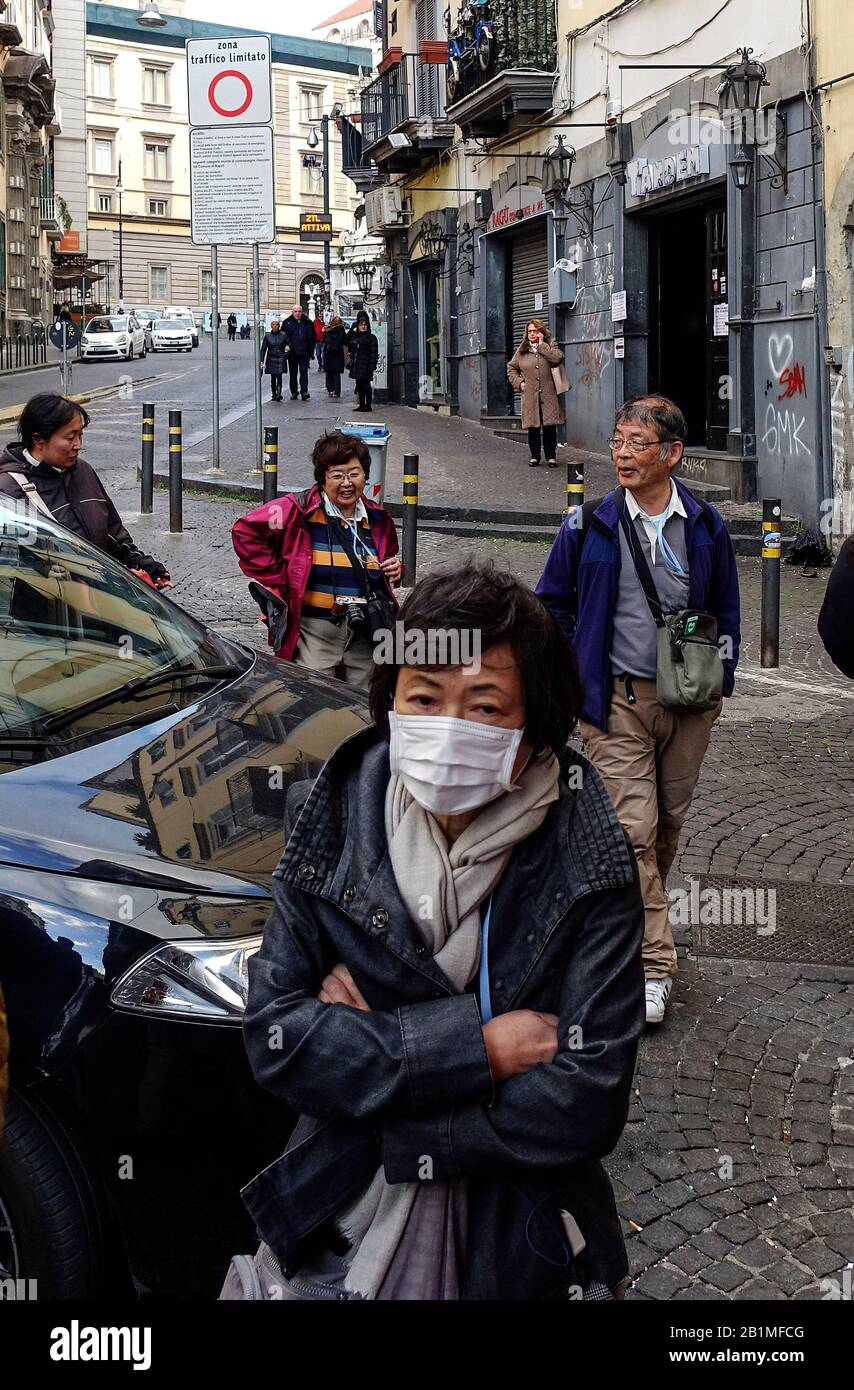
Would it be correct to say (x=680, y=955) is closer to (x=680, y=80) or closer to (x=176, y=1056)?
(x=176, y=1056)

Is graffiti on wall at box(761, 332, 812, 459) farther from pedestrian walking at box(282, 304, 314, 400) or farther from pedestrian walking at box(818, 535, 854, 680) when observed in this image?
pedestrian walking at box(282, 304, 314, 400)

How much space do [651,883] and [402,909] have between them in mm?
3002

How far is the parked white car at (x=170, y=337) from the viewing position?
58.1 m

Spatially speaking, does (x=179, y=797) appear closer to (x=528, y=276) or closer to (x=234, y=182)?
(x=234, y=182)

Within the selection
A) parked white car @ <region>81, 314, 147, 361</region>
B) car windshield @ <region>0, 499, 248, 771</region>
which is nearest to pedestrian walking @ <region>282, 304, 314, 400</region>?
parked white car @ <region>81, 314, 147, 361</region>

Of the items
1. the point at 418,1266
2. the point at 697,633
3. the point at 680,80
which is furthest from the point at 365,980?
the point at 680,80

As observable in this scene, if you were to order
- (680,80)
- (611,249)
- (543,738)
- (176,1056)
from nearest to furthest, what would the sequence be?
(543,738) < (176,1056) < (680,80) < (611,249)

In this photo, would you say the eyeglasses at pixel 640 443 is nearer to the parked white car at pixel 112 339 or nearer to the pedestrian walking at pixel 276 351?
the pedestrian walking at pixel 276 351

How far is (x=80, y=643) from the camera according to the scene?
13.7 feet

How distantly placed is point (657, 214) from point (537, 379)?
265 centimetres

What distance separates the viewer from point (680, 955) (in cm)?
563

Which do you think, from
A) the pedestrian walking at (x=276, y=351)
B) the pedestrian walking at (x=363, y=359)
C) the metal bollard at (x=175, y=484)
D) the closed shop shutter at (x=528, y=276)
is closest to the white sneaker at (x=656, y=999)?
the metal bollard at (x=175, y=484)

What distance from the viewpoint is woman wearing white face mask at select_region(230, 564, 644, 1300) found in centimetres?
210

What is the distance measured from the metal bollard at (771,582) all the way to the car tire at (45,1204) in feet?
25.5
